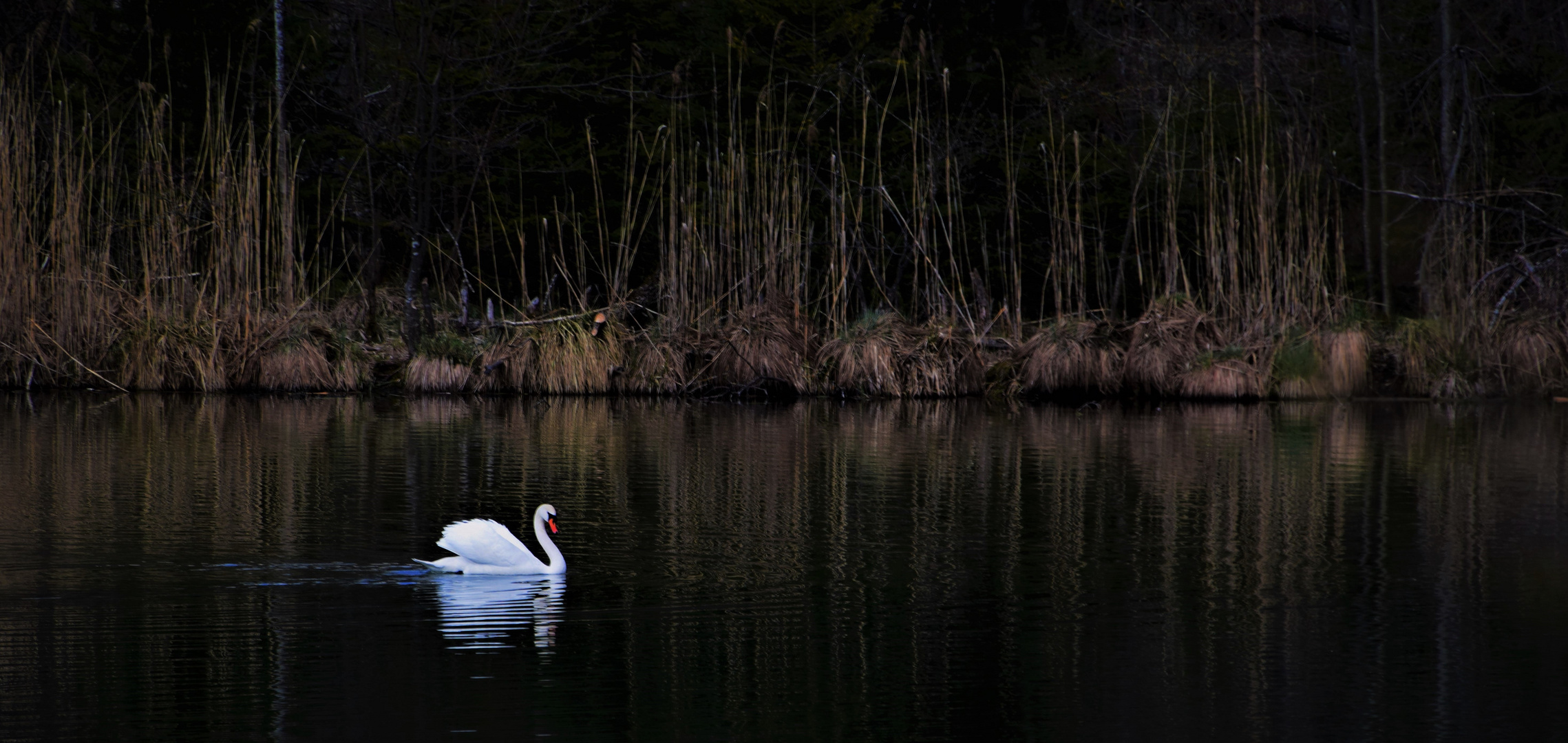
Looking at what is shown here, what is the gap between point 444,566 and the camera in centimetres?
773

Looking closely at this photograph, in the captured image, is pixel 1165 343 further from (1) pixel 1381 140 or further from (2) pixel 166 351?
(2) pixel 166 351

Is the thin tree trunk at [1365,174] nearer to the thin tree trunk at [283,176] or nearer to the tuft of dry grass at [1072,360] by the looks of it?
the tuft of dry grass at [1072,360]

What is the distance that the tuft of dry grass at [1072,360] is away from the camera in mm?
19328

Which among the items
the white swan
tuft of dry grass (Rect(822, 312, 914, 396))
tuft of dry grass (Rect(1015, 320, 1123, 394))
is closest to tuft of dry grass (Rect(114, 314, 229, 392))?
tuft of dry grass (Rect(822, 312, 914, 396))

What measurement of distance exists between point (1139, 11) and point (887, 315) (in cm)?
928

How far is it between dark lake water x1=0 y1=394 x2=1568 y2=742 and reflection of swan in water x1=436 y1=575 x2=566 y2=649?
28 mm

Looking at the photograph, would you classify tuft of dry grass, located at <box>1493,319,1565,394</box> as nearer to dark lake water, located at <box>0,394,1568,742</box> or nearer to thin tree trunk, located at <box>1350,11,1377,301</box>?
thin tree trunk, located at <box>1350,11,1377,301</box>

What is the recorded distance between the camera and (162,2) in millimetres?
24312

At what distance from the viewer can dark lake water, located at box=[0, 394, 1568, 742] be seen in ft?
17.8

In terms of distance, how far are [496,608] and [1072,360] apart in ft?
43.0

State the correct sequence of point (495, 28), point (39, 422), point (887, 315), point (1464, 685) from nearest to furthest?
point (1464, 685) < point (39, 422) < point (887, 315) < point (495, 28)

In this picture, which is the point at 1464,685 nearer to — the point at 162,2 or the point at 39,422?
the point at 39,422

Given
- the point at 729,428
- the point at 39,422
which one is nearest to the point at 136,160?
the point at 39,422

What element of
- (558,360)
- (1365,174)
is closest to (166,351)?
(558,360)
